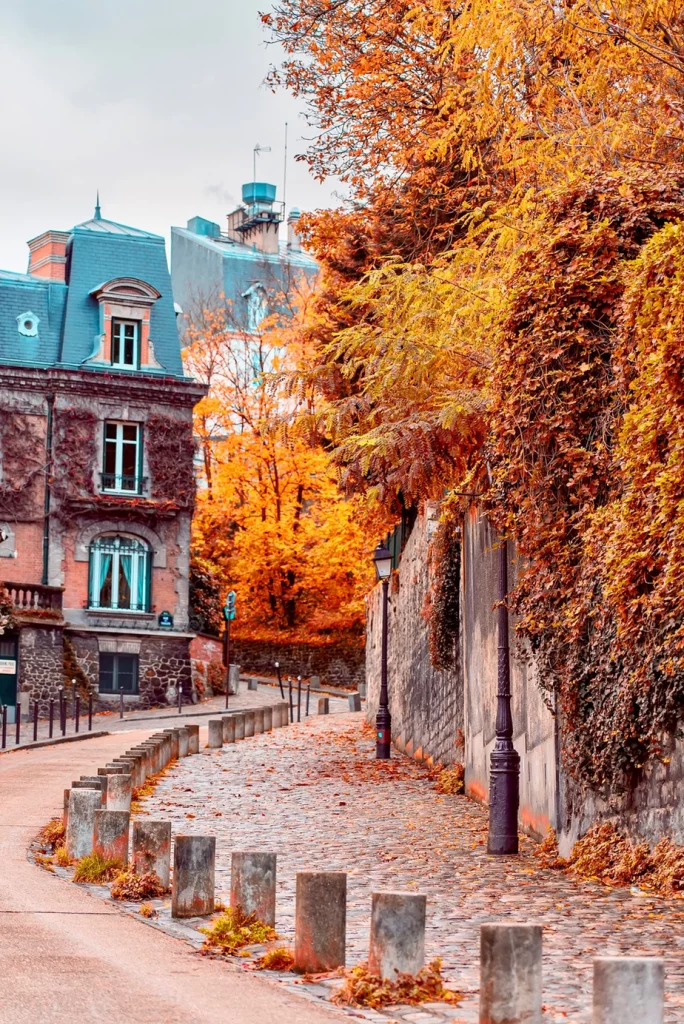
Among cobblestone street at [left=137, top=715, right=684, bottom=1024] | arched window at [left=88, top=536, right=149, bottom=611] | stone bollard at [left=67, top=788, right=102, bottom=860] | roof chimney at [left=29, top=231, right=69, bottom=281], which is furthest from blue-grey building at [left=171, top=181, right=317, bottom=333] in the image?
stone bollard at [left=67, top=788, right=102, bottom=860]

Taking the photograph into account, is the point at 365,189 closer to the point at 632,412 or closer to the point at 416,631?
the point at 416,631

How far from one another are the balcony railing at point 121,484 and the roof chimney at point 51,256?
690 centimetres

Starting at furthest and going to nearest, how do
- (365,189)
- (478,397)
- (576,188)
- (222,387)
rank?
1. (222,387)
2. (365,189)
3. (478,397)
4. (576,188)

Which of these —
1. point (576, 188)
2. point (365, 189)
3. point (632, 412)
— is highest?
point (365, 189)

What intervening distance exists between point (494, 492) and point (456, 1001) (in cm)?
786

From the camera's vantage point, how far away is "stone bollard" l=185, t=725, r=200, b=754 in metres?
26.8

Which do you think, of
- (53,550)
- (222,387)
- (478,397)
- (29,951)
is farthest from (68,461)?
(29,951)

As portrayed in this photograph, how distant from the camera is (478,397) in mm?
17266

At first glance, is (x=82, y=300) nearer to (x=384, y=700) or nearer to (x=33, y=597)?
(x=33, y=597)

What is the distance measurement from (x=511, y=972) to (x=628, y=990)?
89 centimetres

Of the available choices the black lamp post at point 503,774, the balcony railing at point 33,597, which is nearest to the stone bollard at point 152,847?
the black lamp post at point 503,774

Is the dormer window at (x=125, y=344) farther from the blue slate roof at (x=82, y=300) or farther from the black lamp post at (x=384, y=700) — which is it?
the black lamp post at (x=384, y=700)

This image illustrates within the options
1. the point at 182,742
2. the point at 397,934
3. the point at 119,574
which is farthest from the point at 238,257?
the point at 397,934

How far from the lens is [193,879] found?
1045cm
